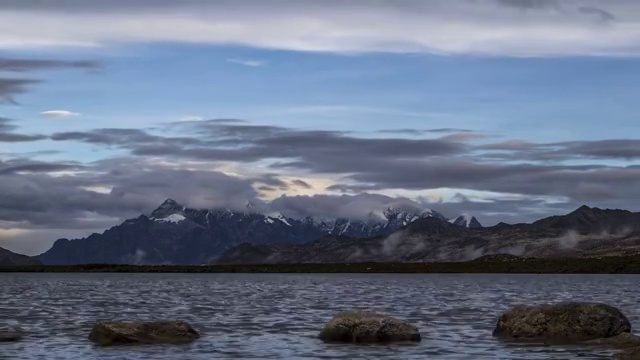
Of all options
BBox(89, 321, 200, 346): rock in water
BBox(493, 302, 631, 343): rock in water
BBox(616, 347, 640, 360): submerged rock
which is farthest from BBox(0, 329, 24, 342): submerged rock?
BBox(616, 347, 640, 360): submerged rock

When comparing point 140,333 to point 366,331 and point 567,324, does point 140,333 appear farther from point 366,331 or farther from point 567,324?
point 567,324

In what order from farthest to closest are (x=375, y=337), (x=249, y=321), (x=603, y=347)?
(x=249, y=321)
(x=375, y=337)
(x=603, y=347)

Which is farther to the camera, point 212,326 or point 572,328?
point 212,326

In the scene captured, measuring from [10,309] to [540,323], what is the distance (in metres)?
50.6

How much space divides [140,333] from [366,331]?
11.0 m

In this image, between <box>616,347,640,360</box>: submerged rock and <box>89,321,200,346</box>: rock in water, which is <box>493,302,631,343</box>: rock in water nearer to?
<box>616,347,640,360</box>: submerged rock

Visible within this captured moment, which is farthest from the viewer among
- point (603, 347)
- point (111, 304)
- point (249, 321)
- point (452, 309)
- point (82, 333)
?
point (111, 304)

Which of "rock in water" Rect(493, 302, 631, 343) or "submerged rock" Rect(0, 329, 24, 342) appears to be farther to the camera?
"rock in water" Rect(493, 302, 631, 343)

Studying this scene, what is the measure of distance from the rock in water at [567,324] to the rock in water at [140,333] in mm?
16484

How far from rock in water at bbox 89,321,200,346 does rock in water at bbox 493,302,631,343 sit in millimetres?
16484

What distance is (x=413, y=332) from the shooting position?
170 ft

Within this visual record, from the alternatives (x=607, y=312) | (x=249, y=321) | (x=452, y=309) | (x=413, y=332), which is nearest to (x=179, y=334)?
(x=413, y=332)

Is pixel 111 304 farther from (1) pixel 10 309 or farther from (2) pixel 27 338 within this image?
(2) pixel 27 338

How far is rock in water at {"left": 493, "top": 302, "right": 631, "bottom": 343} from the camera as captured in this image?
51844 mm
